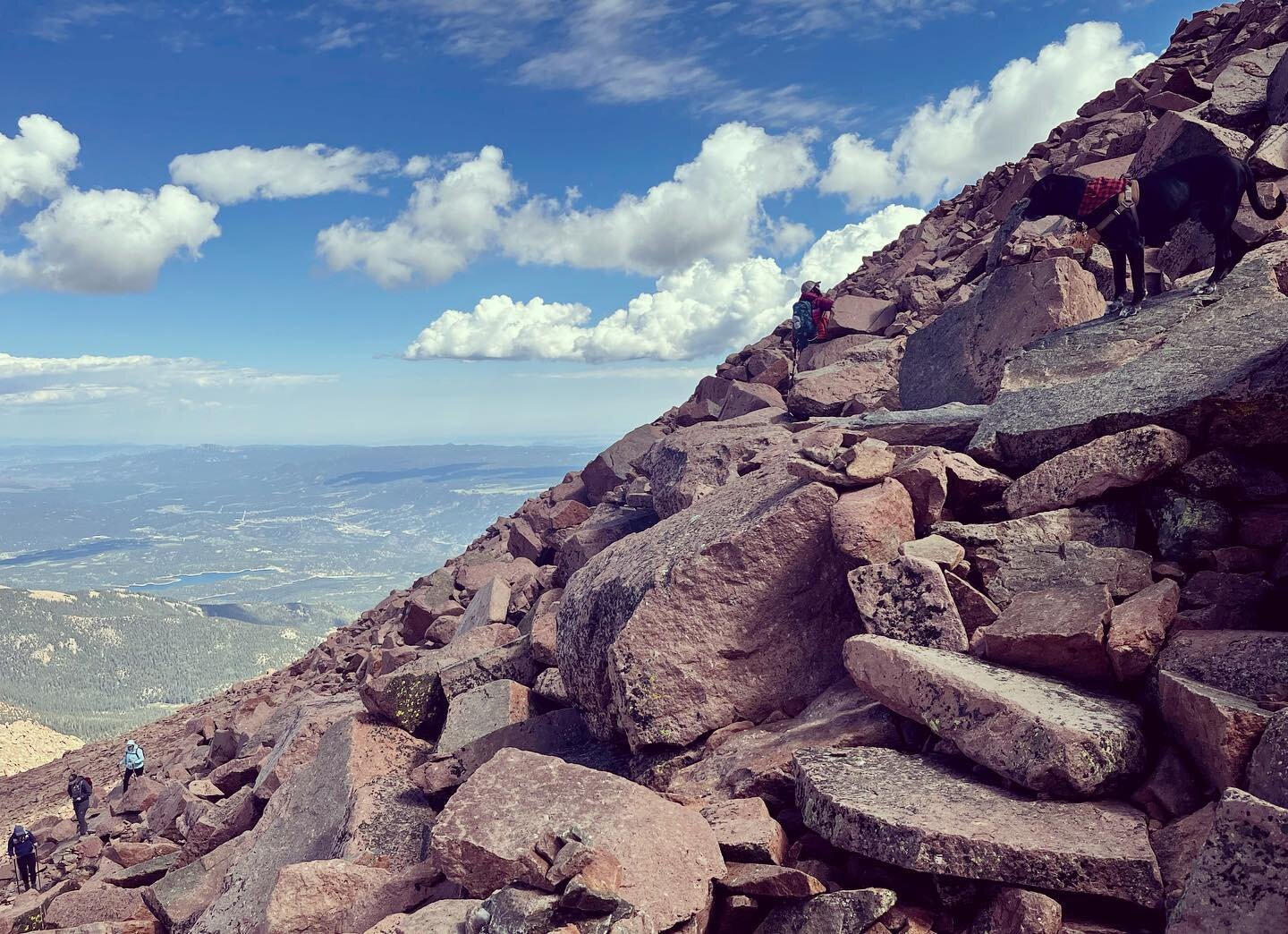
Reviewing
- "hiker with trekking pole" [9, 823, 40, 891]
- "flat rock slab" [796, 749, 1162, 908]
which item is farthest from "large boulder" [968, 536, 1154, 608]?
"hiker with trekking pole" [9, 823, 40, 891]

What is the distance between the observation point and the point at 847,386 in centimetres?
1567

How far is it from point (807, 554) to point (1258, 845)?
13.7 ft

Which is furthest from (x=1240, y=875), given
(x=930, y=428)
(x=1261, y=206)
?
(x=1261, y=206)

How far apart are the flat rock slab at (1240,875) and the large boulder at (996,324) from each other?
846cm

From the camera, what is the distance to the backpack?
792 inches

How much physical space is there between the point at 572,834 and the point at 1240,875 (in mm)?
3275

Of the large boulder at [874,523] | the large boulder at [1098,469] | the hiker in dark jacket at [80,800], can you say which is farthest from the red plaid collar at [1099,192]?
the hiker in dark jacket at [80,800]

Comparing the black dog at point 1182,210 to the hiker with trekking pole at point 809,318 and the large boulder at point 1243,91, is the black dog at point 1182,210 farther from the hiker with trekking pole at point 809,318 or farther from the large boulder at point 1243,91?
the hiker with trekking pole at point 809,318

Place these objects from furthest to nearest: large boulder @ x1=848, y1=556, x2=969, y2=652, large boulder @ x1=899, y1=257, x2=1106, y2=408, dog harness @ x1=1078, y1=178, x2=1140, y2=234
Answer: large boulder @ x1=899, y1=257, x2=1106, y2=408
dog harness @ x1=1078, y1=178, x2=1140, y2=234
large boulder @ x1=848, y1=556, x2=969, y2=652

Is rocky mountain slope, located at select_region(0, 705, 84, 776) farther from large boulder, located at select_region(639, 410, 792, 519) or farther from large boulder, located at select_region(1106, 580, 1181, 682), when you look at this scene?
large boulder, located at select_region(1106, 580, 1181, 682)

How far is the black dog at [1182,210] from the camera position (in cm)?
995

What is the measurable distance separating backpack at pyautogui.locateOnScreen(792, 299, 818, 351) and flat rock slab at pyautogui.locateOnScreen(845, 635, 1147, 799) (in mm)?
15385

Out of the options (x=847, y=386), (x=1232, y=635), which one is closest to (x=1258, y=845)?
(x=1232, y=635)

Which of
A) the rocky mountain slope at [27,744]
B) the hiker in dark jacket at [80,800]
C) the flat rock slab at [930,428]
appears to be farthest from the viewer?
the rocky mountain slope at [27,744]
